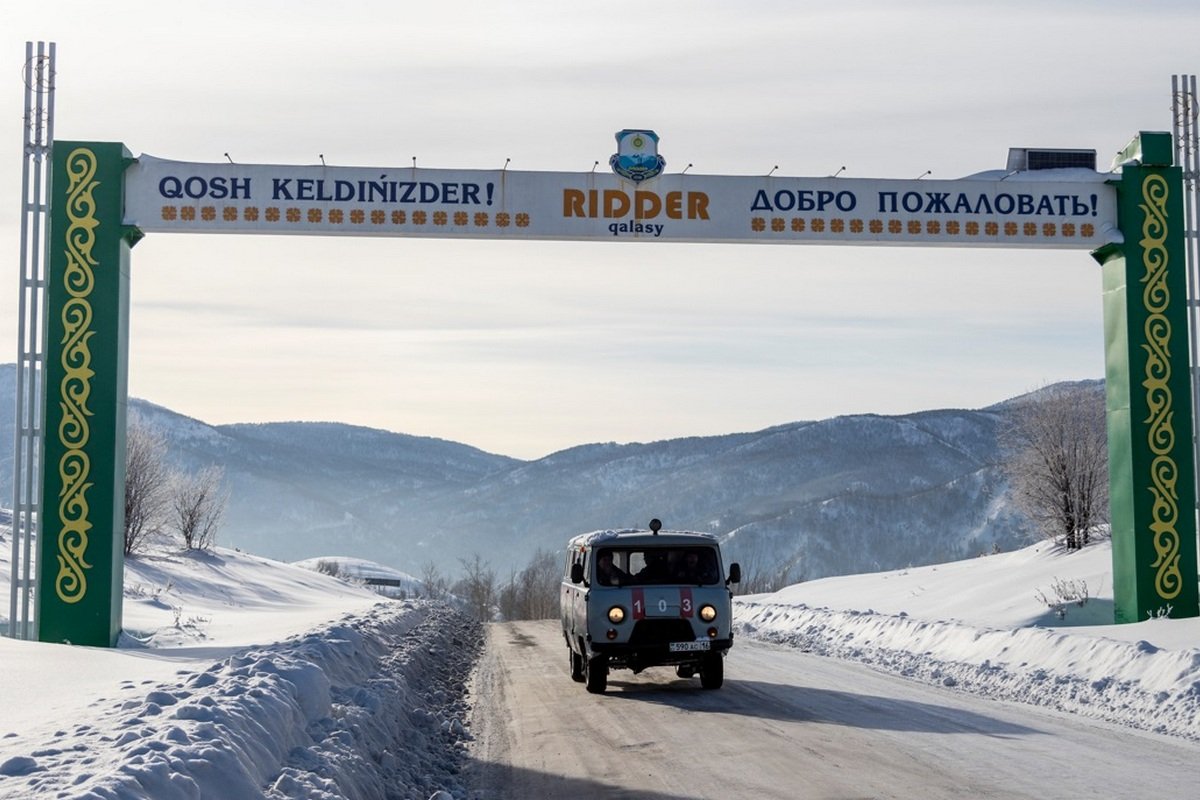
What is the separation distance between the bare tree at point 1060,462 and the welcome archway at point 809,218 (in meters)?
18.4

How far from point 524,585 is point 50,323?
58766 millimetres

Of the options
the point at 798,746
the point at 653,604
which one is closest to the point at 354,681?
the point at 653,604

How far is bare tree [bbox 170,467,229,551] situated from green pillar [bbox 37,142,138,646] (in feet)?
118

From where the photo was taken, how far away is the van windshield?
1803cm

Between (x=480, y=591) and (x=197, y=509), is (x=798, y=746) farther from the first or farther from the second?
(x=480, y=591)

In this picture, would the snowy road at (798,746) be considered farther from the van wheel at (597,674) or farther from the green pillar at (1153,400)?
the green pillar at (1153,400)

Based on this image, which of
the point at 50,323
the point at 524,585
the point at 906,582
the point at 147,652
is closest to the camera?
the point at 147,652

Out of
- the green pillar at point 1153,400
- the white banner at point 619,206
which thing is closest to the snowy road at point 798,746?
the green pillar at point 1153,400

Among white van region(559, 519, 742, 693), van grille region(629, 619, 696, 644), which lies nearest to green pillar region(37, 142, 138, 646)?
white van region(559, 519, 742, 693)

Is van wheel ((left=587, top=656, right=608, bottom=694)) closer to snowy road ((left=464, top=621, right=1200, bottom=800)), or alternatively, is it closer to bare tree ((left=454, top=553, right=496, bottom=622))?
snowy road ((left=464, top=621, right=1200, bottom=800))

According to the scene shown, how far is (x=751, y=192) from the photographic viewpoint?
76.9ft

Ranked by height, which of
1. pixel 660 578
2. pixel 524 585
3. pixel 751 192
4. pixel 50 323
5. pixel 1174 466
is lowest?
pixel 524 585

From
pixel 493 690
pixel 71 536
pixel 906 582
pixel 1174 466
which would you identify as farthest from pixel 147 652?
pixel 906 582

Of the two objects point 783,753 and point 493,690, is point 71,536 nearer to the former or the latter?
point 493,690
